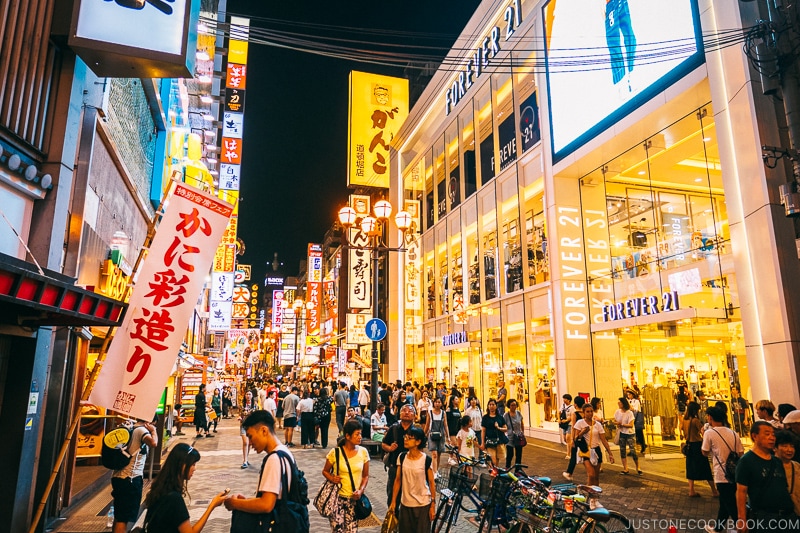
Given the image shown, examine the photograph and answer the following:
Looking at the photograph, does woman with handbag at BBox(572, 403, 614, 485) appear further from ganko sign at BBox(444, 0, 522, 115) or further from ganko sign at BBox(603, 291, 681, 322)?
ganko sign at BBox(444, 0, 522, 115)

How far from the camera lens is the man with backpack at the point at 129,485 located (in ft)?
22.7

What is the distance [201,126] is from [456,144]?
1399 cm

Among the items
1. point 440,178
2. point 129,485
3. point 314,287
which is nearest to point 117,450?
point 129,485

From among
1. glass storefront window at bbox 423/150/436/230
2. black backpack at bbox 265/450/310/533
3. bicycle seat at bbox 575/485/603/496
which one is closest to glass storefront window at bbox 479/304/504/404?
glass storefront window at bbox 423/150/436/230

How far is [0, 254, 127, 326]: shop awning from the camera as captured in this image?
15.7ft

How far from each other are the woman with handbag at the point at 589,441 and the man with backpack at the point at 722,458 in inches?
90.8

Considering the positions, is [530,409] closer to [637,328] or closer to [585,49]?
[637,328]

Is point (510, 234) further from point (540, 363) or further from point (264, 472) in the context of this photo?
point (264, 472)

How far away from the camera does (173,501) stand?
3.88 m

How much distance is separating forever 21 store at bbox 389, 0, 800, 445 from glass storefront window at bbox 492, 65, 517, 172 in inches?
4.2

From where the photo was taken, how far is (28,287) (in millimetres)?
5043

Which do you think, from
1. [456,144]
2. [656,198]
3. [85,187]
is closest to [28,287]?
[85,187]

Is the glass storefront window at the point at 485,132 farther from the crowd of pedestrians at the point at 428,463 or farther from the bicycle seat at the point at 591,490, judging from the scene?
the bicycle seat at the point at 591,490

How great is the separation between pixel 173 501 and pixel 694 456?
9853 mm
